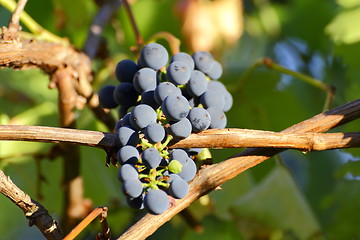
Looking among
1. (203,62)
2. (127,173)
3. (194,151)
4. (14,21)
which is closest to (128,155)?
(127,173)

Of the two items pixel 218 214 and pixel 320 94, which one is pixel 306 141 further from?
pixel 320 94

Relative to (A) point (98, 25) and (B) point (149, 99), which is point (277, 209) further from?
(A) point (98, 25)

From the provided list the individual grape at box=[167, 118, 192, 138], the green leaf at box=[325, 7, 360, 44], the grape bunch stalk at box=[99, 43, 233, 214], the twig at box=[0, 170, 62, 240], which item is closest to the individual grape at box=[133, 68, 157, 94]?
the grape bunch stalk at box=[99, 43, 233, 214]

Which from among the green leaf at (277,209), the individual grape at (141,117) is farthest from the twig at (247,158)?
the green leaf at (277,209)

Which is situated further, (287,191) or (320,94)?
(320,94)

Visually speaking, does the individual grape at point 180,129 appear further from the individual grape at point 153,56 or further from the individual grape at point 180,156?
the individual grape at point 153,56

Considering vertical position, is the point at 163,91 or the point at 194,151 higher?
the point at 163,91

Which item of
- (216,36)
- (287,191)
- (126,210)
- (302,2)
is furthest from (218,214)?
(302,2)
